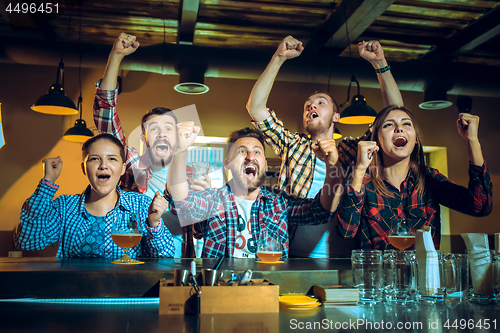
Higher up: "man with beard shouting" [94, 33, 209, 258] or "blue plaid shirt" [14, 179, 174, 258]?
"man with beard shouting" [94, 33, 209, 258]

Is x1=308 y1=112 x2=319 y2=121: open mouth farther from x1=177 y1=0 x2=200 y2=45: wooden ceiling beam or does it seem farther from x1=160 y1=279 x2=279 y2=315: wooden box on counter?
Answer: x1=177 y1=0 x2=200 y2=45: wooden ceiling beam

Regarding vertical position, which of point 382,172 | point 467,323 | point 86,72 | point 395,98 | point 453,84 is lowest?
point 467,323

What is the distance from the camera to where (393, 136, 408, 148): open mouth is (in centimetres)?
198

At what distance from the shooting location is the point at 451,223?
20.3 feet

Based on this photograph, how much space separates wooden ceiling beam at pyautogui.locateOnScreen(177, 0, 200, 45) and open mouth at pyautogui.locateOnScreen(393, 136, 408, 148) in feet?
8.96

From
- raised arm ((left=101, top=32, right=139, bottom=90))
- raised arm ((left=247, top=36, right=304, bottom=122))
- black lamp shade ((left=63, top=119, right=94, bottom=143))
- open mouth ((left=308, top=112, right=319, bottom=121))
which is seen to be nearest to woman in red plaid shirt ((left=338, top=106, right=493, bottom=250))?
open mouth ((left=308, top=112, right=319, bottom=121))

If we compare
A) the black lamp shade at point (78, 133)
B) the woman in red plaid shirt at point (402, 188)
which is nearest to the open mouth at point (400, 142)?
the woman in red plaid shirt at point (402, 188)

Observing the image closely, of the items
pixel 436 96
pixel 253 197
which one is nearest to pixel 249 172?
pixel 253 197

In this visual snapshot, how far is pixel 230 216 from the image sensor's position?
2102 millimetres

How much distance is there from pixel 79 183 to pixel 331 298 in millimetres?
5125

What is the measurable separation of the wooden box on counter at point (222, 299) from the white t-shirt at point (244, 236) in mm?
985

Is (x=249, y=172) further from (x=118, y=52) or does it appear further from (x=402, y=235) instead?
(x=118, y=52)

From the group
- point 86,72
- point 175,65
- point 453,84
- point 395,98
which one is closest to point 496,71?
point 453,84

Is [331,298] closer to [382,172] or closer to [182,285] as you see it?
[182,285]
